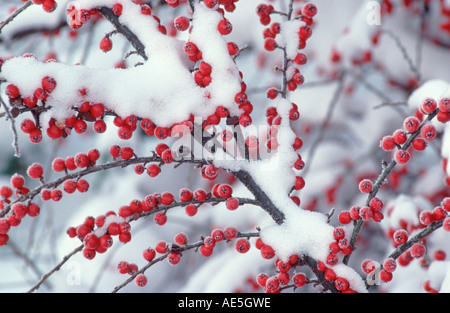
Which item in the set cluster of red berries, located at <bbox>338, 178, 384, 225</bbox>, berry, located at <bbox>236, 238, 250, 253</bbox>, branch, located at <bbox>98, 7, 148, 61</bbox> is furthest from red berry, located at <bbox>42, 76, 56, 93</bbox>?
cluster of red berries, located at <bbox>338, 178, 384, 225</bbox>

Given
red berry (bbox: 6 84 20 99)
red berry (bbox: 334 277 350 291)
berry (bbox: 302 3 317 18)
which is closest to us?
red berry (bbox: 6 84 20 99)

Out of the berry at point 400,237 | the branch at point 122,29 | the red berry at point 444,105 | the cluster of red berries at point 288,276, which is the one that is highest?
the branch at point 122,29

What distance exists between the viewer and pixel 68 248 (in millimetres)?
2148

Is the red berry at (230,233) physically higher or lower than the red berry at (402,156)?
lower

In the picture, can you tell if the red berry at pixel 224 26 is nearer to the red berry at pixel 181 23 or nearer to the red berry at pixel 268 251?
the red berry at pixel 181 23

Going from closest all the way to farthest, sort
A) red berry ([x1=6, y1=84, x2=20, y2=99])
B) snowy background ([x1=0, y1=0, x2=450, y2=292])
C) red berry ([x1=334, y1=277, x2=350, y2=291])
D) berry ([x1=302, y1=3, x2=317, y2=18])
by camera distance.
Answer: red berry ([x1=6, y1=84, x2=20, y2=99])
red berry ([x1=334, y1=277, x2=350, y2=291])
berry ([x1=302, y1=3, x2=317, y2=18])
snowy background ([x1=0, y1=0, x2=450, y2=292])

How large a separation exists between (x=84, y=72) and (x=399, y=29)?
5.70 feet

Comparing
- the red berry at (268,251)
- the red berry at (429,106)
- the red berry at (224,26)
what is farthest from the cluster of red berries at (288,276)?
the red berry at (224,26)

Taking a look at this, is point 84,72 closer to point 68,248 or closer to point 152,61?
point 152,61

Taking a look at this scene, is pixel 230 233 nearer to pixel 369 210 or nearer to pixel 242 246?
pixel 242 246

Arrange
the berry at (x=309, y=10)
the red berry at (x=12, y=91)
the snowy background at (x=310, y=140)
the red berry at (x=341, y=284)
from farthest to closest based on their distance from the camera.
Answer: the snowy background at (x=310, y=140), the berry at (x=309, y=10), the red berry at (x=341, y=284), the red berry at (x=12, y=91)

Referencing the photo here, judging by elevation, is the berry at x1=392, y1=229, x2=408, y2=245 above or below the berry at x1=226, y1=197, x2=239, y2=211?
below

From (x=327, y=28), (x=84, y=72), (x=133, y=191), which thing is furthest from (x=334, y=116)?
(x=84, y=72)

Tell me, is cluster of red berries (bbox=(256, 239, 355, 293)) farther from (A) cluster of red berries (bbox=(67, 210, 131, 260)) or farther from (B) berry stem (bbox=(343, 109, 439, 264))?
(A) cluster of red berries (bbox=(67, 210, 131, 260))
